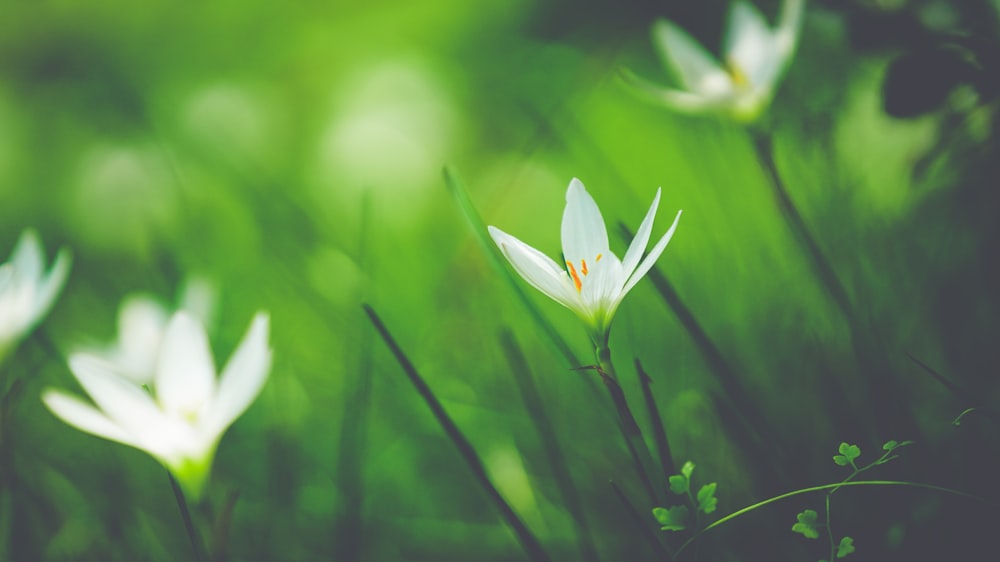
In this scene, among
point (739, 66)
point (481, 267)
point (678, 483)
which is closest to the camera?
point (678, 483)

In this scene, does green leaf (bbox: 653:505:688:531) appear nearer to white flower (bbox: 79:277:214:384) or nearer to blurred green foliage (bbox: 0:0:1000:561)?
blurred green foliage (bbox: 0:0:1000:561)

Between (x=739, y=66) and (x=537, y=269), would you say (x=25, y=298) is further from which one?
(x=739, y=66)

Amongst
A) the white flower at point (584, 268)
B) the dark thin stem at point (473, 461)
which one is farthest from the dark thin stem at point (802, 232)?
the dark thin stem at point (473, 461)

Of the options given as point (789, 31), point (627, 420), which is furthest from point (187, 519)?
point (789, 31)

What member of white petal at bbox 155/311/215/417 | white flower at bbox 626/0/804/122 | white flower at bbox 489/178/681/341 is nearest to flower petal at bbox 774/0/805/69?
white flower at bbox 626/0/804/122

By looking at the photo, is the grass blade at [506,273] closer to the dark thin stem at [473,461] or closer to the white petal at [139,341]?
the dark thin stem at [473,461]
